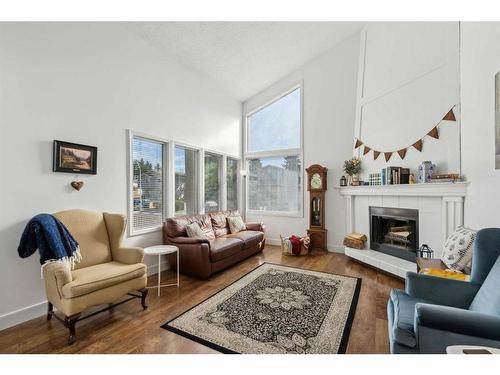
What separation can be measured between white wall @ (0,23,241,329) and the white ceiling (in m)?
0.39

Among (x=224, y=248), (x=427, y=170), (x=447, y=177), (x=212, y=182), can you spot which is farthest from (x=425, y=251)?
(x=212, y=182)

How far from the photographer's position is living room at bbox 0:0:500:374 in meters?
1.90

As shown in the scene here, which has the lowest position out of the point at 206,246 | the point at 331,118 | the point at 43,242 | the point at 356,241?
the point at 356,241

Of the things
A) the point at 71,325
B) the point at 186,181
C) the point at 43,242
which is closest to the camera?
the point at 71,325

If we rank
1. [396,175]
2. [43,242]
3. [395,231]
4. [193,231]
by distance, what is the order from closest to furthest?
[43,242] < [396,175] < [193,231] < [395,231]

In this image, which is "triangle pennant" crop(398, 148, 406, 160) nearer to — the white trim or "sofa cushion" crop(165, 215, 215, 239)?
the white trim

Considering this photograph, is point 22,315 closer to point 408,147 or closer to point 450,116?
point 408,147

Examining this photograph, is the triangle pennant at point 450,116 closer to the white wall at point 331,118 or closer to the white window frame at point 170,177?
the white wall at point 331,118

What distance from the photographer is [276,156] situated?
5422mm

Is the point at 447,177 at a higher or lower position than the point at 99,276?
higher

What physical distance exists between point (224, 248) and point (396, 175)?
2.83m

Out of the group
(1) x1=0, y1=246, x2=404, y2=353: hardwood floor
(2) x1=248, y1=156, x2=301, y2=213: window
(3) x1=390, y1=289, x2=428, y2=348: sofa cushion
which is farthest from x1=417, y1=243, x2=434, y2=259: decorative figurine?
(2) x1=248, y1=156, x2=301, y2=213: window

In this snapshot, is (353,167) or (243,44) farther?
(353,167)

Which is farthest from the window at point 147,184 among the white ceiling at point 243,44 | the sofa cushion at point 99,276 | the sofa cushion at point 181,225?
the white ceiling at point 243,44
